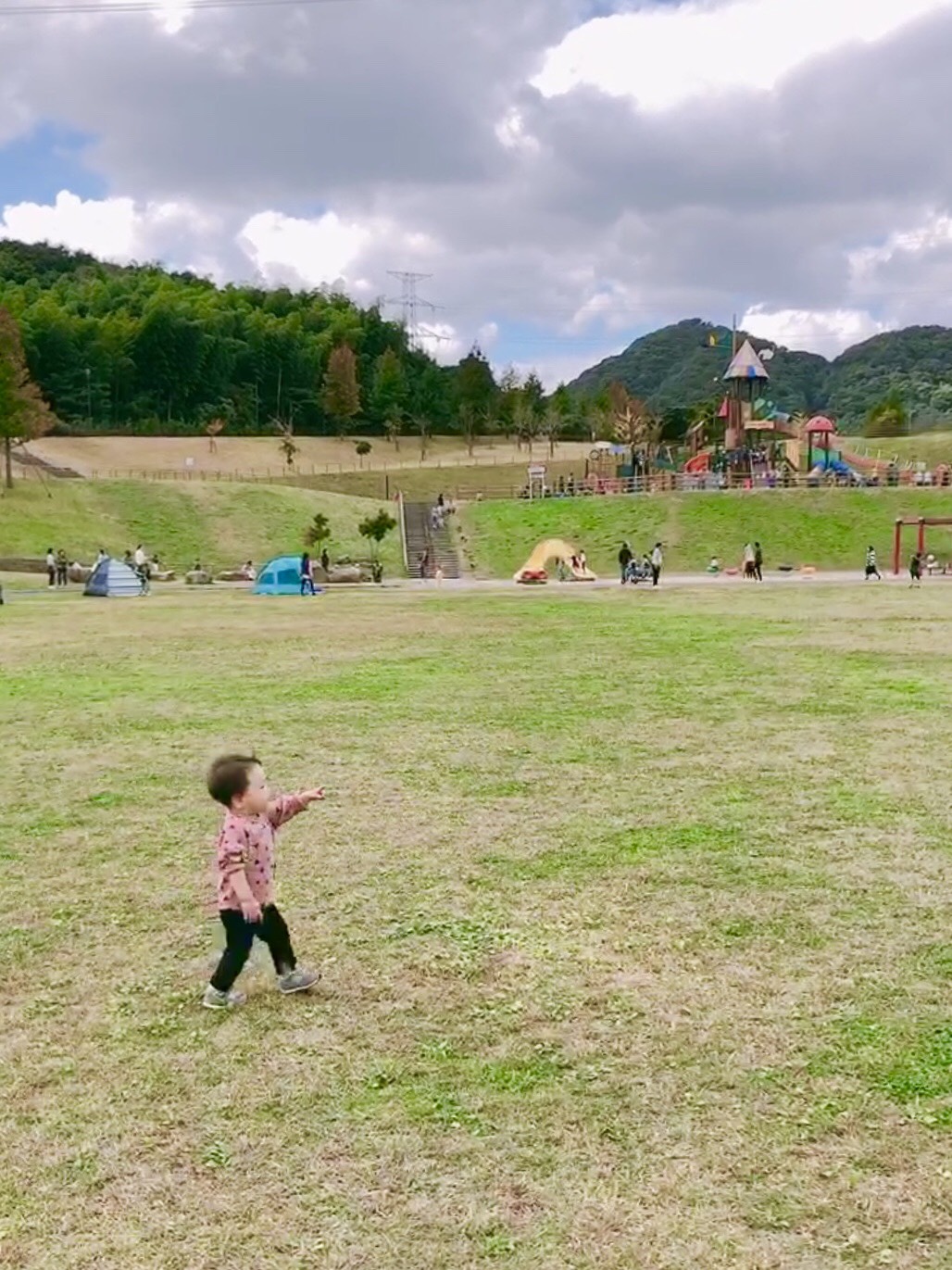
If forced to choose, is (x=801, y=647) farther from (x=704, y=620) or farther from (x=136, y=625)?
(x=136, y=625)

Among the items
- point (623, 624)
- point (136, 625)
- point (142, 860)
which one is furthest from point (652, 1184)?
point (136, 625)

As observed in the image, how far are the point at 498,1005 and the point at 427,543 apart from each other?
141 ft

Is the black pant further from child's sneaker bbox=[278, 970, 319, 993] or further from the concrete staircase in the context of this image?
the concrete staircase

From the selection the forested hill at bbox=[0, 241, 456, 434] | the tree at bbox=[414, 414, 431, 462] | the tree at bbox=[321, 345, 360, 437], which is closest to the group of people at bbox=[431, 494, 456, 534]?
the tree at bbox=[414, 414, 431, 462]

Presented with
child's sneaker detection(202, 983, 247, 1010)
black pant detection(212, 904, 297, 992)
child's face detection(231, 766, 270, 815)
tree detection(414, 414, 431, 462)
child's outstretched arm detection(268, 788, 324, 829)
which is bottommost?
child's sneaker detection(202, 983, 247, 1010)

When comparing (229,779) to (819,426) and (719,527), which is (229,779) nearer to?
(719,527)

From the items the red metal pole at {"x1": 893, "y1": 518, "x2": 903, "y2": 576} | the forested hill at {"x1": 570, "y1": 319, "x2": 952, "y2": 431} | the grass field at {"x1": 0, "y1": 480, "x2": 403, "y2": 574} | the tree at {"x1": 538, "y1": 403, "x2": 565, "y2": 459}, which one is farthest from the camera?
the forested hill at {"x1": 570, "y1": 319, "x2": 952, "y2": 431}

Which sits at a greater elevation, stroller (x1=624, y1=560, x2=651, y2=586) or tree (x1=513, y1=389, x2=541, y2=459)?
tree (x1=513, y1=389, x2=541, y2=459)

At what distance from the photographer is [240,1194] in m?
3.21

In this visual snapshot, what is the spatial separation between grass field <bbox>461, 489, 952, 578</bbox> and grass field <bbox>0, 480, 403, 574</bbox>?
17.3ft

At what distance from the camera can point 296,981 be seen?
461 cm

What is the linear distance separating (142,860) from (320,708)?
17.0 feet

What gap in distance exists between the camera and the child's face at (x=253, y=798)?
15.0 feet

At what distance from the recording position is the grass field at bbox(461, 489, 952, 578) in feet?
140
